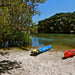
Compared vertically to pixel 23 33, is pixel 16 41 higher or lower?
lower

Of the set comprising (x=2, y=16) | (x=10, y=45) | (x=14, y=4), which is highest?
(x=14, y=4)

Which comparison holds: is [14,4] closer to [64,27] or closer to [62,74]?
[62,74]

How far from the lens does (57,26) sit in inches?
3046

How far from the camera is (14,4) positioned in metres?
5.76

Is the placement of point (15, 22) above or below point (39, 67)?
above

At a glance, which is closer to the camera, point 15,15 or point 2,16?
point 2,16

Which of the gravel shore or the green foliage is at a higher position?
the green foliage

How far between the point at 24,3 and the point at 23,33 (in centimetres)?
1074

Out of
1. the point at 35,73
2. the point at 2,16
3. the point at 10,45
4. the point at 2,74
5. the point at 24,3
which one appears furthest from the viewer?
the point at 10,45

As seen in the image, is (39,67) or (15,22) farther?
(15,22)

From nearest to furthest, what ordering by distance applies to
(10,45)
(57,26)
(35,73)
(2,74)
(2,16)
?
1. (2,74)
2. (35,73)
3. (2,16)
4. (10,45)
5. (57,26)

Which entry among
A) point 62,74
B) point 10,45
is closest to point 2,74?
point 62,74

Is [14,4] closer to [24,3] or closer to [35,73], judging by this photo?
[24,3]

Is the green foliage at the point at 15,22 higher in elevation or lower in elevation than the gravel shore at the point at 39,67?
higher
